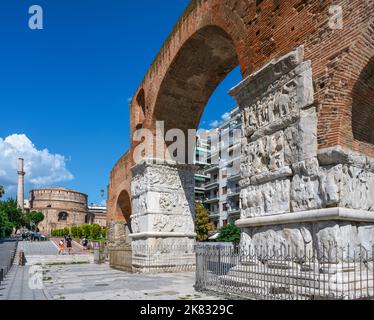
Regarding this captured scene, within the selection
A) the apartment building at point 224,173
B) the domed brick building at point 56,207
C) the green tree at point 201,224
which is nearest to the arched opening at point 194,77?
the green tree at point 201,224

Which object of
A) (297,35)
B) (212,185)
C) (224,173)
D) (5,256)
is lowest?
(5,256)

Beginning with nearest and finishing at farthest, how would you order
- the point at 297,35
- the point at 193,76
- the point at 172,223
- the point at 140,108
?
1. the point at 297,35
2. the point at 193,76
3. the point at 172,223
4. the point at 140,108

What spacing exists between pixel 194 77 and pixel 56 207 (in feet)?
178

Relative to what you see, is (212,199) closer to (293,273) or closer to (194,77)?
(194,77)

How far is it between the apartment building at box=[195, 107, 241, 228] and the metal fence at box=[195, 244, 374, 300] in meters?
28.6

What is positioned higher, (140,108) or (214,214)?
(140,108)

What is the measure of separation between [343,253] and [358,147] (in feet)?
4.60

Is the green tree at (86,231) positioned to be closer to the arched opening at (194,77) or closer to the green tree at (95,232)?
the green tree at (95,232)

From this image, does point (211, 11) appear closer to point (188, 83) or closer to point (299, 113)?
point (188, 83)

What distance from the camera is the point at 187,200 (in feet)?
39.7

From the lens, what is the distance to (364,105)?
16.9ft

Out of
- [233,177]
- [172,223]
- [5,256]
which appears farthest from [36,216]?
[172,223]

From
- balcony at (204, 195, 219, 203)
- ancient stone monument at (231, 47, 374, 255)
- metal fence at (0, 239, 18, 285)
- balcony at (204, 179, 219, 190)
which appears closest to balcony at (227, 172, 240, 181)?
balcony at (204, 179, 219, 190)

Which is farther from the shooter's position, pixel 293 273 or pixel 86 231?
pixel 86 231
